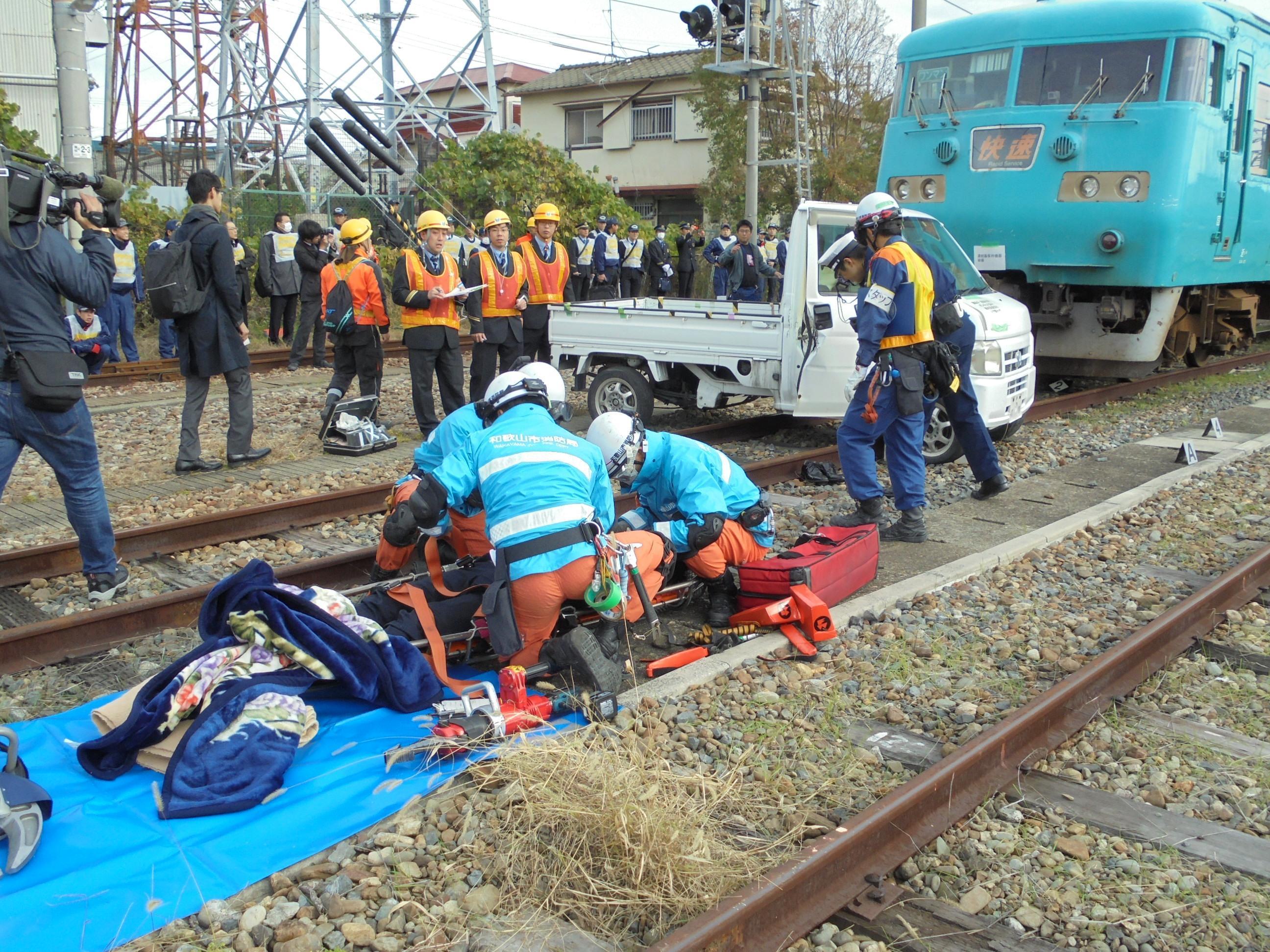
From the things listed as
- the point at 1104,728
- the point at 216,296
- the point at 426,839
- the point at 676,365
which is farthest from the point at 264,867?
the point at 676,365

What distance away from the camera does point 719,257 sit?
698 inches

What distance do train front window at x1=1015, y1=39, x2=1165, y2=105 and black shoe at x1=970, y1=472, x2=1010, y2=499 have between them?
211 inches

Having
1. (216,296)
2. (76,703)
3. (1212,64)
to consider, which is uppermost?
(1212,64)

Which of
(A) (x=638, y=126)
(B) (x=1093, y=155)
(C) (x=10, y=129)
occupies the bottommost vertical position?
(B) (x=1093, y=155)

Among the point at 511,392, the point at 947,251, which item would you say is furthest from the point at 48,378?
the point at 947,251

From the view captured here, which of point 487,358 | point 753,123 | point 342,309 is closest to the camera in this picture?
point 342,309

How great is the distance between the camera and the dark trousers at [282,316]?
51.5ft

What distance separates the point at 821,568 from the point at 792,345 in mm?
3668

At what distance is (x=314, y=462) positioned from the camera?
8.94m

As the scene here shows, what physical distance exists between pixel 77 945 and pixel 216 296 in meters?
6.33

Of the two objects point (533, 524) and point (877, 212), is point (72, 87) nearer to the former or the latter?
point (877, 212)

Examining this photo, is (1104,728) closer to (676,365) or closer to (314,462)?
(676,365)

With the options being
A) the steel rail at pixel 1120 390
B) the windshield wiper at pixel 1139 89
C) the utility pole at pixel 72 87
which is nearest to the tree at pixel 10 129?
the utility pole at pixel 72 87

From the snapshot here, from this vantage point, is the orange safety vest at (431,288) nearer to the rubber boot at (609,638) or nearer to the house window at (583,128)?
the rubber boot at (609,638)
